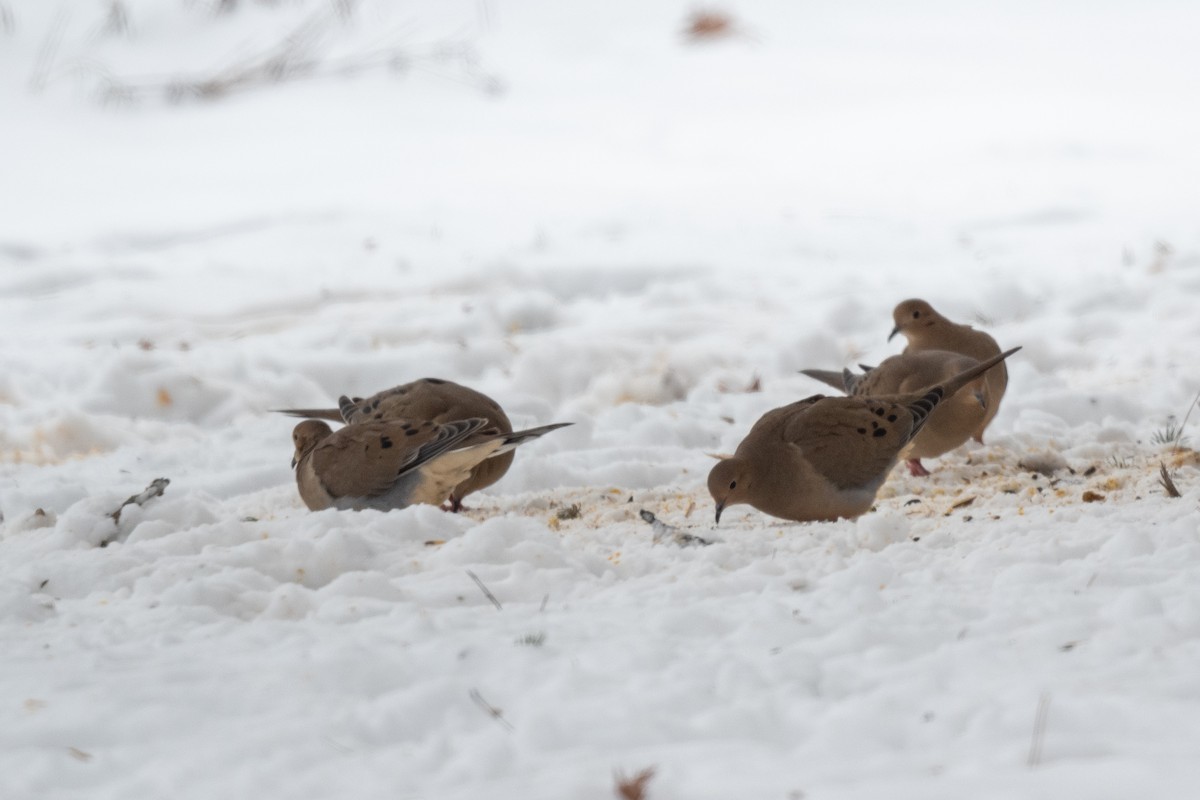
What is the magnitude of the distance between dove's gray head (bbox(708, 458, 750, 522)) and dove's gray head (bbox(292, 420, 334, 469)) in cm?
150

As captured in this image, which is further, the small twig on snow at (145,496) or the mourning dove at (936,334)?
the mourning dove at (936,334)

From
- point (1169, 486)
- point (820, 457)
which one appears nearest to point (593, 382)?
point (820, 457)

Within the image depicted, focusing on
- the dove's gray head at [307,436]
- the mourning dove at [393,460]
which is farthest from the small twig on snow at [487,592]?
the dove's gray head at [307,436]

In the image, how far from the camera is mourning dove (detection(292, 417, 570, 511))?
14.0 ft

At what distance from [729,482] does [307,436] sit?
1.61 m

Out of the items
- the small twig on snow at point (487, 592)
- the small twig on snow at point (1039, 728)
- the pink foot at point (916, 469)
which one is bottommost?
the pink foot at point (916, 469)

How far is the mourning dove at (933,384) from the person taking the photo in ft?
15.2

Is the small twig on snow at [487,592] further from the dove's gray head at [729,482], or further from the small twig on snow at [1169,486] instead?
the small twig on snow at [1169,486]

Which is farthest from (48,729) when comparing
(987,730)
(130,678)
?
(987,730)

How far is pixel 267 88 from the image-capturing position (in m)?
12.6

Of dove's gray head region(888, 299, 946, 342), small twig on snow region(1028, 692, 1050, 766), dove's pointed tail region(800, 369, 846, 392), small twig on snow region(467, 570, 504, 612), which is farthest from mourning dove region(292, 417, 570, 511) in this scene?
small twig on snow region(1028, 692, 1050, 766)

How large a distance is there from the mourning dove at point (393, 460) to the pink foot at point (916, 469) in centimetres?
154

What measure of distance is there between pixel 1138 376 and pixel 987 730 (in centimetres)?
461

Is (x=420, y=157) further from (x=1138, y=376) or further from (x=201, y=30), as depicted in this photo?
(x=1138, y=376)
